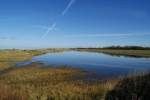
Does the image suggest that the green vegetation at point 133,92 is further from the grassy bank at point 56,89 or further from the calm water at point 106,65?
the calm water at point 106,65

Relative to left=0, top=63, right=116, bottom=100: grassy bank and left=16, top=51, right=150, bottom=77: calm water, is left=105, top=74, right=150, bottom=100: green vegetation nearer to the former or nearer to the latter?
left=0, top=63, right=116, bottom=100: grassy bank

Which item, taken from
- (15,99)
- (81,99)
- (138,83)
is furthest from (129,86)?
(15,99)

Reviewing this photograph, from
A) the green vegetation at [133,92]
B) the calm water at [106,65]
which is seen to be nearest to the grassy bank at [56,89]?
the green vegetation at [133,92]

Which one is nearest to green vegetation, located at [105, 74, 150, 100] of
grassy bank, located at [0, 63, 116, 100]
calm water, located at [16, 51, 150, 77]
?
grassy bank, located at [0, 63, 116, 100]

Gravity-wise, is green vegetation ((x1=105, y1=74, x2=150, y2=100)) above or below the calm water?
above

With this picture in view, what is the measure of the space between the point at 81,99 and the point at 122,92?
1960mm

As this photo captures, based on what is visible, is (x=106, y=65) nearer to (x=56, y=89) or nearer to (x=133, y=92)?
(x=56, y=89)

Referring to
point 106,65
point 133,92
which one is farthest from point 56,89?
point 106,65

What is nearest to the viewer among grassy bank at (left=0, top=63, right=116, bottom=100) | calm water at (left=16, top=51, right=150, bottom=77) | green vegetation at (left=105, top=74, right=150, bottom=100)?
green vegetation at (left=105, top=74, right=150, bottom=100)

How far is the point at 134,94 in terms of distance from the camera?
9.24 m

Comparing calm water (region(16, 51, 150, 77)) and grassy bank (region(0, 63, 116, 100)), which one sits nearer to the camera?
grassy bank (region(0, 63, 116, 100))

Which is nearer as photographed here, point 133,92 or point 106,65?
point 133,92

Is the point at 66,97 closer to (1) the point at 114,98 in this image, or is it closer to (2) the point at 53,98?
(2) the point at 53,98

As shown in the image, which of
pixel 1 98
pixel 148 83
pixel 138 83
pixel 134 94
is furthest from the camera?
pixel 138 83
